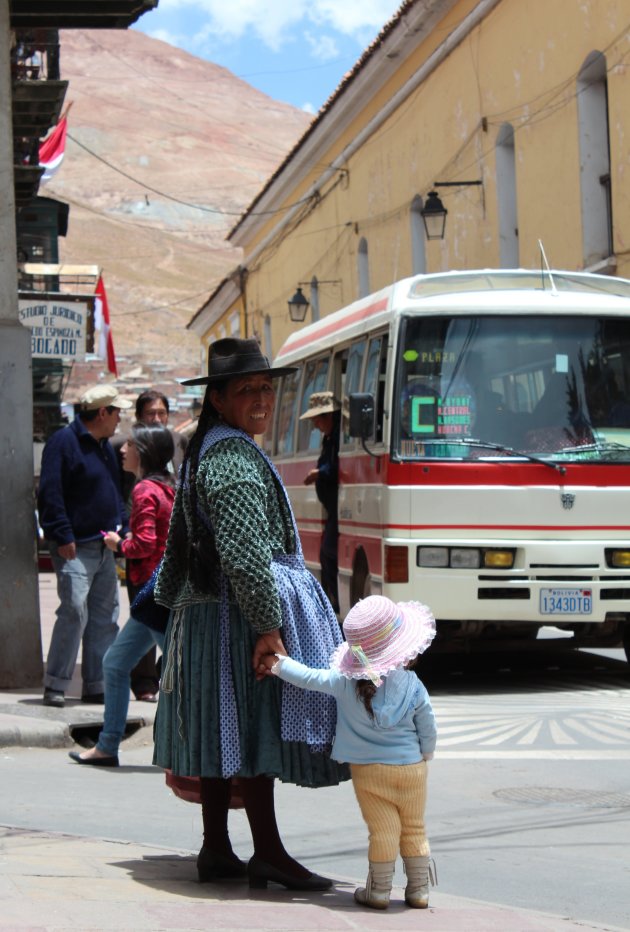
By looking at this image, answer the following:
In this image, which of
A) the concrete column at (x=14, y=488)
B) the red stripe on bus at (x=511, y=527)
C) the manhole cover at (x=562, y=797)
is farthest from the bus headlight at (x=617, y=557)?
the concrete column at (x=14, y=488)

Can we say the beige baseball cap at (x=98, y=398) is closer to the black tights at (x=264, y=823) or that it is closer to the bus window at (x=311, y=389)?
the black tights at (x=264, y=823)

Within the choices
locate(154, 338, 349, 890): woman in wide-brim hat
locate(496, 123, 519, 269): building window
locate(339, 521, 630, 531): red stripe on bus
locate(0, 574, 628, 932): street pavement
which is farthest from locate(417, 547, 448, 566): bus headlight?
locate(496, 123, 519, 269): building window

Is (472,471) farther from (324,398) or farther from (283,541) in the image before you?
(283,541)

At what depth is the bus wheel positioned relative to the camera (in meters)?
11.9

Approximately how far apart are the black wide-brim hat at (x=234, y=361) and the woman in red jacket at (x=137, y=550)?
8.42ft

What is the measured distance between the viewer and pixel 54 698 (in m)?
9.18

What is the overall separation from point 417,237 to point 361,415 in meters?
17.2

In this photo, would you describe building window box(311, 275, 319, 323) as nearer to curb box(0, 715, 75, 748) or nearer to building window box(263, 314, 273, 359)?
building window box(263, 314, 273, 359)

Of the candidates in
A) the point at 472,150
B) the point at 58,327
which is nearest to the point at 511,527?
the point at 58,327

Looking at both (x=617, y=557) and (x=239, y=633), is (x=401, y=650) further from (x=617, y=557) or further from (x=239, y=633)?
(x=617, y=557)

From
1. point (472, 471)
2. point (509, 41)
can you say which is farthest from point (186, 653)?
point (509, 41)

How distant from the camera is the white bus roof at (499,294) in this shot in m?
11.1

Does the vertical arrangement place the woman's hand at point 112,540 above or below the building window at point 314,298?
below

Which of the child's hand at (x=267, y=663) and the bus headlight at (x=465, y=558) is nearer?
the child's hand at (x=267, y=663)
